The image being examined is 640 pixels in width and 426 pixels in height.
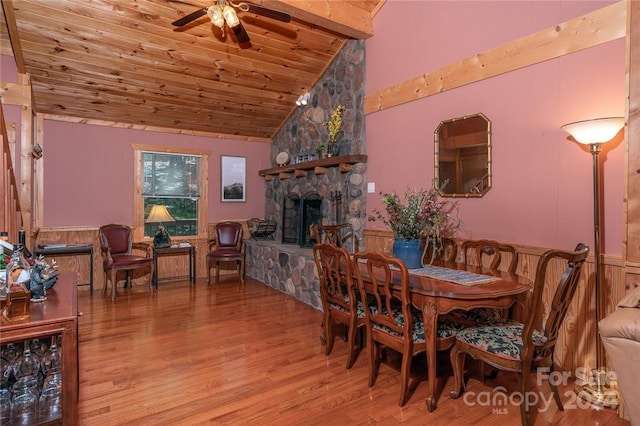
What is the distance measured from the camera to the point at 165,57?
4.35 meters

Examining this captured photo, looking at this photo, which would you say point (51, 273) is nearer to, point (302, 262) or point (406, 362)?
point (406, 362)

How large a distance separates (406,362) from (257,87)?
4.35 metres

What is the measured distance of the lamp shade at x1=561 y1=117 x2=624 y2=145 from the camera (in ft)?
7.22

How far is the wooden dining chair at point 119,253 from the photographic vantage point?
4711 mm

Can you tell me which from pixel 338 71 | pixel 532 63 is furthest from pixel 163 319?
pixel 532 63

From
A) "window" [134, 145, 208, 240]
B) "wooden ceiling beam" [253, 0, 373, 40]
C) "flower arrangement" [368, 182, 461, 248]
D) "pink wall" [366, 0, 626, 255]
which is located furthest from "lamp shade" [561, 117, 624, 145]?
"window" [134, 145, 208, 240]

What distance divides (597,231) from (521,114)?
3.58 feet

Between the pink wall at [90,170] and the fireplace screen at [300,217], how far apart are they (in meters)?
1.84

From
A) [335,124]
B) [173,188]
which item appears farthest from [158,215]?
[335,124]

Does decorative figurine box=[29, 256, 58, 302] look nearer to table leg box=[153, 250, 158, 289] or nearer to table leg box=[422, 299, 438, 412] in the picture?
table leg box=[422, 299, 438, 412]

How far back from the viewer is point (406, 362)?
2166 mm

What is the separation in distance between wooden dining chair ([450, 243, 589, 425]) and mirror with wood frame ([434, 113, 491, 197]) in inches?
49.6

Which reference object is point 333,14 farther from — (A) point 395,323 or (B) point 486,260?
(A) point 395,323

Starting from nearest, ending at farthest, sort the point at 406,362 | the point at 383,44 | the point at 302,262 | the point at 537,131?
the point at 406,362
the point at 537,131
the point at 383,44
the point at 302,262
